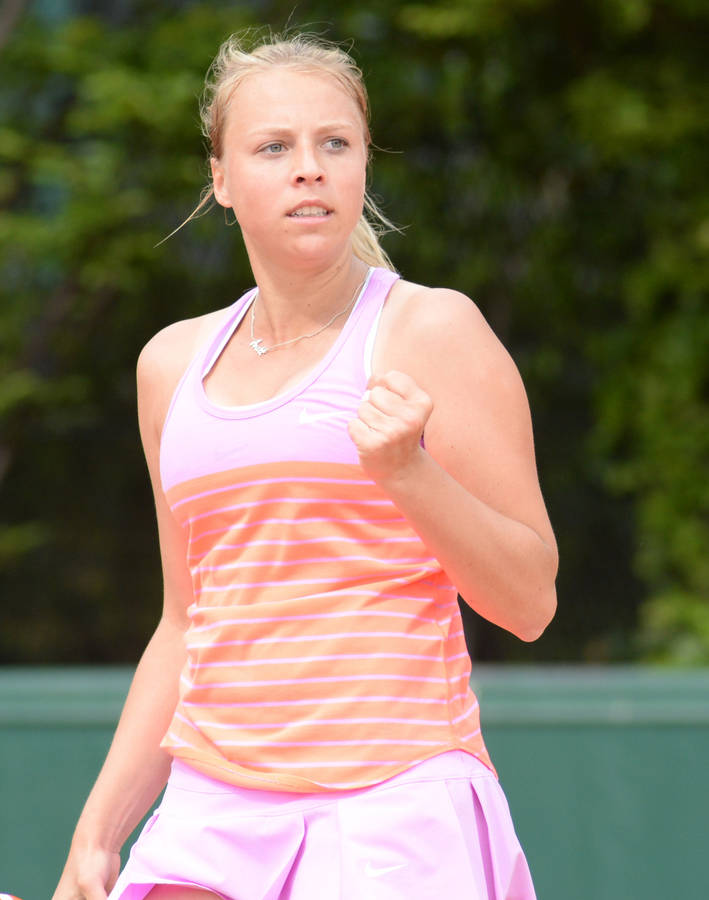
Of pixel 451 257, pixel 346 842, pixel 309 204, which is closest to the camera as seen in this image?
pixel 346 842

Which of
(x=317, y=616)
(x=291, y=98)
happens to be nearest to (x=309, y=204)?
(x=291, y=98)

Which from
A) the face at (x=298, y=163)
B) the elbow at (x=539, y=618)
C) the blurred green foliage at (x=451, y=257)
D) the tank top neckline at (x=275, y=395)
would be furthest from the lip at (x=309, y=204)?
the blurred green foliage at (x=451, y=257)

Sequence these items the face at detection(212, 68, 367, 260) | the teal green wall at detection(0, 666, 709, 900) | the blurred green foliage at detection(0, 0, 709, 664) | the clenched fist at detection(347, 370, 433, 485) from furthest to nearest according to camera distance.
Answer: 1. the blurred green foliage at detection(0, 0, 709, 664)
2. the teal green wall at detection(0, 666, 709, 900)
3. the face at detection(212, 68, 367, 260)
4. the clenched fist at detection(347, 370, 433, 485)

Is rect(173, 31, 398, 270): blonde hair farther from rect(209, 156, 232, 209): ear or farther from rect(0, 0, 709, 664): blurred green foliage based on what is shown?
rect(0, 0, 709, 664): blurred green foliage

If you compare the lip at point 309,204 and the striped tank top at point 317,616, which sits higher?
the lip at point 309,204

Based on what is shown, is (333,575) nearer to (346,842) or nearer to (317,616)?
(317,616)

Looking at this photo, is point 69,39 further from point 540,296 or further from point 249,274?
point 540,296

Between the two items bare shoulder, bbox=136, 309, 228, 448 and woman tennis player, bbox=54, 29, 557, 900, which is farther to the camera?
bare shoulder, bbox=136, 309, 228, 448

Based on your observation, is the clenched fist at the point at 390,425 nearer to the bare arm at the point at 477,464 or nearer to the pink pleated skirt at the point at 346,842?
the bare arm at the point at 477,464

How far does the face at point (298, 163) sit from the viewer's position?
5.28ft

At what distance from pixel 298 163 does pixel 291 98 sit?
0.30 ft

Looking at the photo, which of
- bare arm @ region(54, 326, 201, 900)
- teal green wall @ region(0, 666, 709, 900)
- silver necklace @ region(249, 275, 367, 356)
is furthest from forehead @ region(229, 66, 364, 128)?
Answer: teal green wall @ region(0, 666, 709, 900)

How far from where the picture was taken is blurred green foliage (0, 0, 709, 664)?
5.94 meters

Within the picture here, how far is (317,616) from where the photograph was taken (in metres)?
1.55
